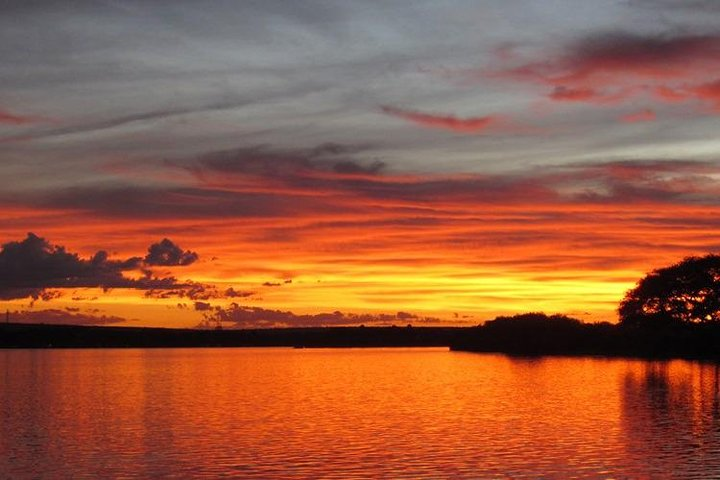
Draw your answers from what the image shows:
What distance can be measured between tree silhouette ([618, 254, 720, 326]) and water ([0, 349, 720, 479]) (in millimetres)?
60883

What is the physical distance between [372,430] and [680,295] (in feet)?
395

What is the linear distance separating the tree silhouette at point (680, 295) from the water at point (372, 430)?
6088cm

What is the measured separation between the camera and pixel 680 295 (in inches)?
6737

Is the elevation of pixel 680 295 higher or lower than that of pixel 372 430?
higher

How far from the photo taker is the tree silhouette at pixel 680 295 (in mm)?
168125

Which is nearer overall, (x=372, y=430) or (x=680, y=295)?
(x=372, y=430)

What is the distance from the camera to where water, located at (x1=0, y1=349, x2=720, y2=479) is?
155ft

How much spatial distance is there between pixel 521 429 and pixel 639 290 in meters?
120

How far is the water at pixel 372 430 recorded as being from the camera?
155ft

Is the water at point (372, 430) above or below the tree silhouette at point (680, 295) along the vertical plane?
below

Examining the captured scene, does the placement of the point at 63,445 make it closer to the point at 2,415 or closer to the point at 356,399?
the point at 2,415

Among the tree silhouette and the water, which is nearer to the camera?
the water

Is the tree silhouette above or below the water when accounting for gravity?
above

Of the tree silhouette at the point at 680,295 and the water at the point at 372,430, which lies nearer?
the water at the point at 372,430
